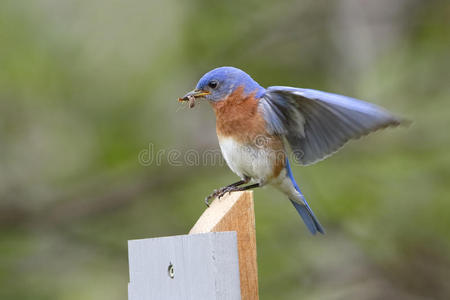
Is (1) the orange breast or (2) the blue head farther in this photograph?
(2) the blue head

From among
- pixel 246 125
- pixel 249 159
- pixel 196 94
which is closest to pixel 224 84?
pixel 196 94

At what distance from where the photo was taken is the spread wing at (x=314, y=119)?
10.1ft

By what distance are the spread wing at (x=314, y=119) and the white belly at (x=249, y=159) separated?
0.15 m

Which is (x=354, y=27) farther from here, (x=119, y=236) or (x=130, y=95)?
(x=119, y=236)

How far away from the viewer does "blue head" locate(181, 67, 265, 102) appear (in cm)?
378

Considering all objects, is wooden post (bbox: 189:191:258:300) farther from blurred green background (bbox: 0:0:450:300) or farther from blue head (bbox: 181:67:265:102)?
blurred green background (bbox: 0:0:450:300)

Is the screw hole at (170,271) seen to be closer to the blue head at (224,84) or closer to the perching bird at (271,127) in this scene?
the perching bird at (271,127)

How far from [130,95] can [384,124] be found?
356cm

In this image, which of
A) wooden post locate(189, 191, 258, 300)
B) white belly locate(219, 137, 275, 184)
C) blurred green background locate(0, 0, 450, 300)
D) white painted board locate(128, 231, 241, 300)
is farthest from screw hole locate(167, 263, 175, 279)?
blurred green background locate(0, 0, 450, 300)

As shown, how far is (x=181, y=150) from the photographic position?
622 cm

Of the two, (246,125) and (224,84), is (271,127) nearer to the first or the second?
(246,125)

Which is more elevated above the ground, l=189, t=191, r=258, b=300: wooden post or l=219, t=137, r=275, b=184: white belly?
l=219, t=137, r=275, b=184: white belly

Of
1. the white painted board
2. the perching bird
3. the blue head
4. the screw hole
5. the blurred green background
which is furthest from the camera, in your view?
the blurred green background

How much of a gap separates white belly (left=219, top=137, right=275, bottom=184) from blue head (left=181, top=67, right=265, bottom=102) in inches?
12.1
